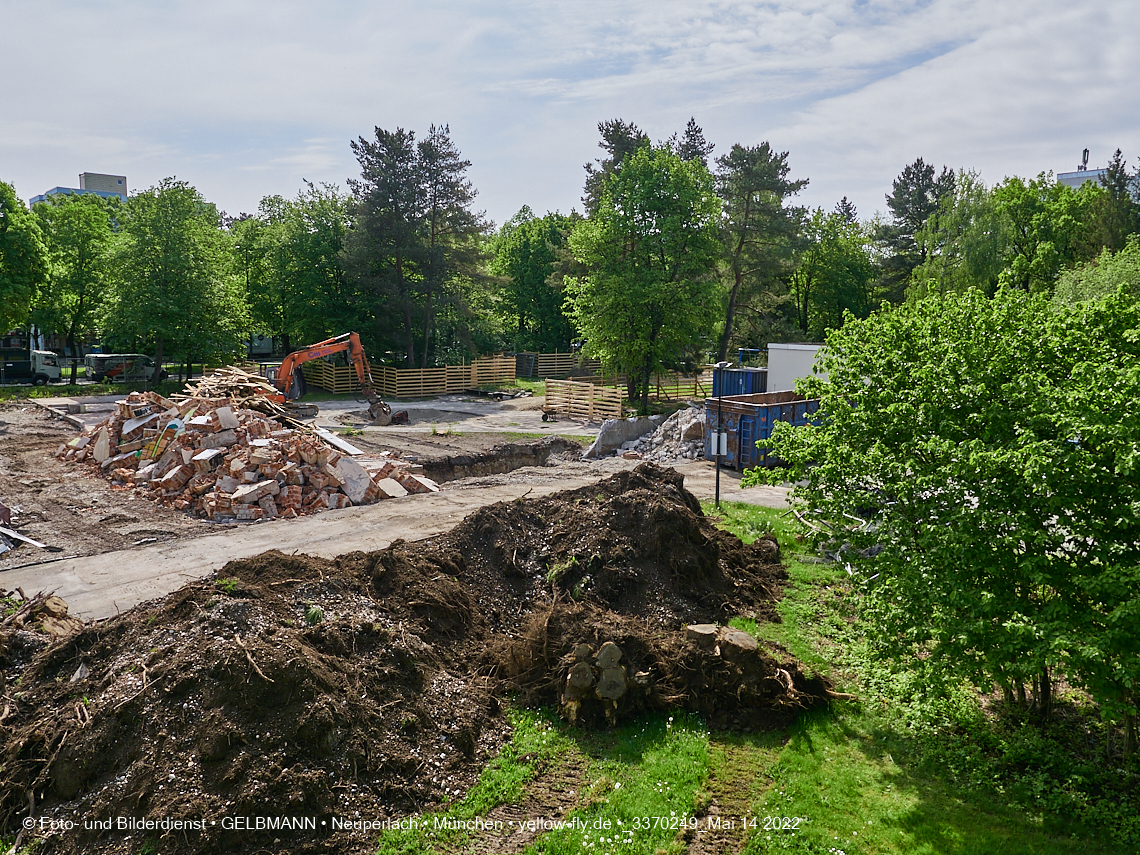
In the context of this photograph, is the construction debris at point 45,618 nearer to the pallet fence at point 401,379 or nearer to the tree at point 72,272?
the pallet fence at point 401,379

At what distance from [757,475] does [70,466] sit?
18935 mm

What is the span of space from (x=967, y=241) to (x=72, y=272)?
163 ft

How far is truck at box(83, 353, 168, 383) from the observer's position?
3531 cm

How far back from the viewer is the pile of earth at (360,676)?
583 cm

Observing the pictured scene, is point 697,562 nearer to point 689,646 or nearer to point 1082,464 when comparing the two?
point 689,646

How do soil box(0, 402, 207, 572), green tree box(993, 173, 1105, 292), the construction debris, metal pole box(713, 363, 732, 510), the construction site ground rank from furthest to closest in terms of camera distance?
green tree box(993, 173, 1105, 292)
metal pole box(713, 363, 732, 510)
soil box(0, 402, 207, 572)
the construction site ground
the construction debris

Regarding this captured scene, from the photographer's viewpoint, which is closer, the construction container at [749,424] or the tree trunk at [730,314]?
the construction container at [749,424]

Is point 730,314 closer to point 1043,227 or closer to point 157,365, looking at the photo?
point 1043,227

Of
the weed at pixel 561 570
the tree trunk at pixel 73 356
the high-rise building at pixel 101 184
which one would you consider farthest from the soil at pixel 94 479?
the high-rise building at pixel 101 184

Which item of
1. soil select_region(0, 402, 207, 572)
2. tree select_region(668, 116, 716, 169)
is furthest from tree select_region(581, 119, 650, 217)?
soil select_region(0, 402, 207, 572)

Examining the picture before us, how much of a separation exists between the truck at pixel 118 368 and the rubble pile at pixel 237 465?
60.5 feet

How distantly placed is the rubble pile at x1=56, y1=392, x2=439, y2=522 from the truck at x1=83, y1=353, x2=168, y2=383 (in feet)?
60.5

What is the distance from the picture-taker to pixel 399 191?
3812 centimetres

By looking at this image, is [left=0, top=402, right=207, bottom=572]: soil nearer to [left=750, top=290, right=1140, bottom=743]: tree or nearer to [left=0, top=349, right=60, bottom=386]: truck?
[left=750, top=290, right=1140, bottom=743]: tree
